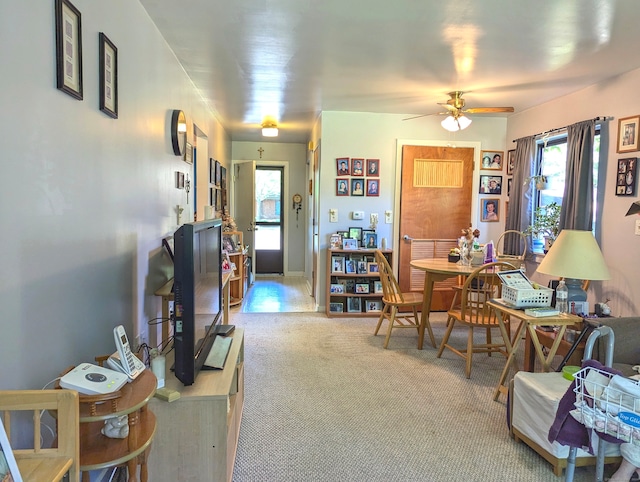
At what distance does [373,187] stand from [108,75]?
11.6 feet

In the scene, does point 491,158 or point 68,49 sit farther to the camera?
point 491,158

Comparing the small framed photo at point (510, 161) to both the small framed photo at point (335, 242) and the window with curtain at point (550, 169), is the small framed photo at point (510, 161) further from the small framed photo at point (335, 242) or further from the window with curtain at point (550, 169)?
the small framed photo at point (335, 242)

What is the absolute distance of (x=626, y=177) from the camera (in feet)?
10.8

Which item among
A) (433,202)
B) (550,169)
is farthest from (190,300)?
(550,169)

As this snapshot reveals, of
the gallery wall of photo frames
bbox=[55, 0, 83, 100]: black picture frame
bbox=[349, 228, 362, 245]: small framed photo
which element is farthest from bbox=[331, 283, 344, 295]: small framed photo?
bbox=[55, 0, 83, 100]: black picture frame

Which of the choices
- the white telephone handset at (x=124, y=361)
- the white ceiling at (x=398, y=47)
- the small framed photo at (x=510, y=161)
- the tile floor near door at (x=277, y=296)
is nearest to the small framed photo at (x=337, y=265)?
the tile floor near door at (x=277, y=296)

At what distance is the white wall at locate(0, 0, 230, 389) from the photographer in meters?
1.23

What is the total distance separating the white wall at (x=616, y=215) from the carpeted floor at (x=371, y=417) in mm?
1095

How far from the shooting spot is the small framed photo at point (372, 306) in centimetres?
504

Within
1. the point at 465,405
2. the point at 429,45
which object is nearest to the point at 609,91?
the point at 429,45

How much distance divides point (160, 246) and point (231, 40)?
4.84 ft

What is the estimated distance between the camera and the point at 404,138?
16.5ft

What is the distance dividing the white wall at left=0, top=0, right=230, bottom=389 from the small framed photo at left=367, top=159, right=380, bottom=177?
2.78m

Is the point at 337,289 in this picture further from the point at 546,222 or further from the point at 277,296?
the point at 546,222
